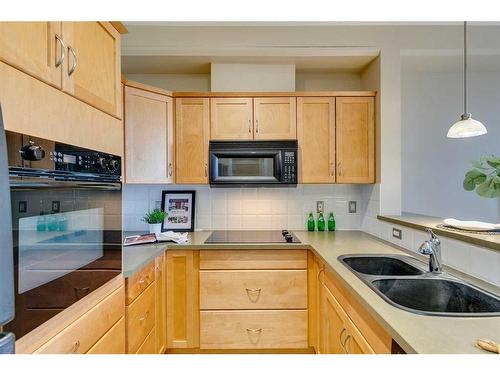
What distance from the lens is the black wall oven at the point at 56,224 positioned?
72 centimetres

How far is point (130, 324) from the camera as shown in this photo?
154 centimetres

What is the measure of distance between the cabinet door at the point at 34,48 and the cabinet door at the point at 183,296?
1.52m

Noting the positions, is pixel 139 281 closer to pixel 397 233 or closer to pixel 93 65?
pixel 93 65

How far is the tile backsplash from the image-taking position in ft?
8.98

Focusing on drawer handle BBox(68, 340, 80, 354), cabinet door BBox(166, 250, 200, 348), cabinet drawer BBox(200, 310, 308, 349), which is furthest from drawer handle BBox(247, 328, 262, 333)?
drawer handle BBox(68, 340, 80, 354)

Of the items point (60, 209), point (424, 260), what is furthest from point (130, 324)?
point (424, 260)

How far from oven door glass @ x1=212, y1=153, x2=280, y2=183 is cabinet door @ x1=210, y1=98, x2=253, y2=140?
17 cm

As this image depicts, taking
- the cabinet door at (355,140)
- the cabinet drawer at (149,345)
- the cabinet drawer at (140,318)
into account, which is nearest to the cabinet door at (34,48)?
the cabinet drawer at (140,318)

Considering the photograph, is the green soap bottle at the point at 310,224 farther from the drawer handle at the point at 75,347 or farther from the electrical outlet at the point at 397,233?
the drawer handle at the point at 75,347

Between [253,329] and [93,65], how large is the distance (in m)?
1.91

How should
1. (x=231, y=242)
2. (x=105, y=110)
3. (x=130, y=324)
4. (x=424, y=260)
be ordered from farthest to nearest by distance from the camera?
(x=231, y=242), (x=424, y=260), (x=130, y=324), (x=105, y=110)

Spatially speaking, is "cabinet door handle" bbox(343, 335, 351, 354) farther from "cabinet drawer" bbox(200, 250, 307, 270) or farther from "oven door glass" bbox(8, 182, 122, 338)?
"oven door glass" bbox(8, 182, 122, 338)
